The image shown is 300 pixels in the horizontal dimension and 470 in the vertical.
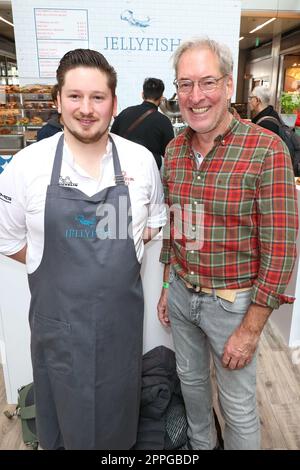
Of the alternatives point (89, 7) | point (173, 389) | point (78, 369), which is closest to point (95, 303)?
point (78, 369)

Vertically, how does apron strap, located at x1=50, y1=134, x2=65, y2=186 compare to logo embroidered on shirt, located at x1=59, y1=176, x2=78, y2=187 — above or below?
above

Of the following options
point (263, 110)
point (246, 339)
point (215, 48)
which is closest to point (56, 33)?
point (263, 110)

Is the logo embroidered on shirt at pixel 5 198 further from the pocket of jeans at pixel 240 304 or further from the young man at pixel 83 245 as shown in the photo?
the pocket of jeans at pixel 240 304

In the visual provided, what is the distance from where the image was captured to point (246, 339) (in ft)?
3.84

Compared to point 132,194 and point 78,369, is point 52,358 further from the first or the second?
point 132,194

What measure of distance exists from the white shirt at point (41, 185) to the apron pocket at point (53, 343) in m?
0.19

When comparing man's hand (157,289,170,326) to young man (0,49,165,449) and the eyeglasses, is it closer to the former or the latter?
young man (0,49,165,449)

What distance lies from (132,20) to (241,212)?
8.78 ft

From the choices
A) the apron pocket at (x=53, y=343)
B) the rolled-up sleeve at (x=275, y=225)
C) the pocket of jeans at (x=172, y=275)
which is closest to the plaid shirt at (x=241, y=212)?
the rolled-up sleeve at (x=275, y=225)

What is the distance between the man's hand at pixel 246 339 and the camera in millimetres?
1143

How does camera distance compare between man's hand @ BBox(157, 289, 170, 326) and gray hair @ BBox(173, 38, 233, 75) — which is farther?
man's hand @ BBox(157, 289, 170, 326)

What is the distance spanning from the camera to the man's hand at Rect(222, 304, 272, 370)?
45.0 inches

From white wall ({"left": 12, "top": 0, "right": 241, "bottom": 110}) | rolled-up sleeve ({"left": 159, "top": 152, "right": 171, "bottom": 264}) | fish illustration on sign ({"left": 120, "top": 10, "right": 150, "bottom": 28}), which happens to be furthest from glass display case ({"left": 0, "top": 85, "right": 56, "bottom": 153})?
rolled-up sleeve ({"left": 159, "top": 152, "right": 171, "bottom": 264})

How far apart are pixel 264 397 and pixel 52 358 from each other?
51.8 inches
